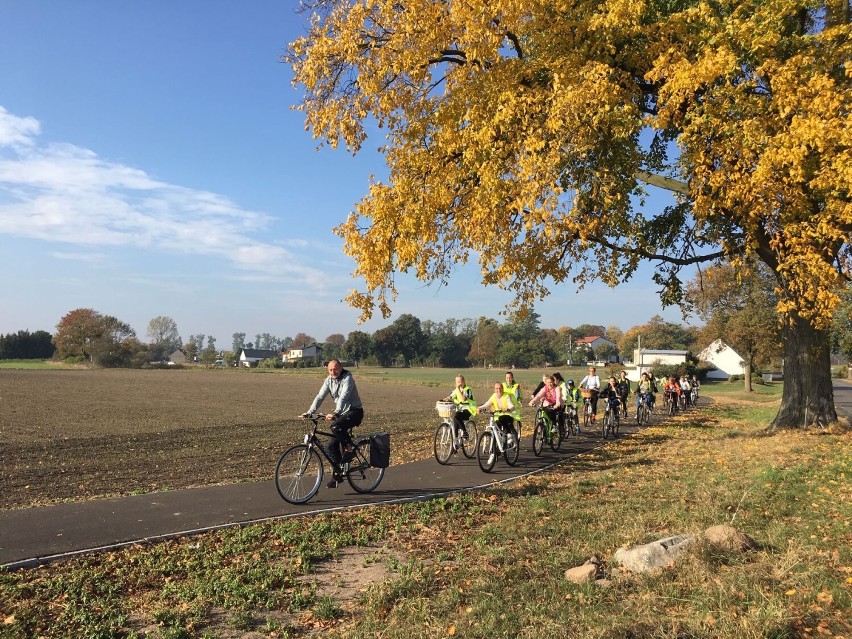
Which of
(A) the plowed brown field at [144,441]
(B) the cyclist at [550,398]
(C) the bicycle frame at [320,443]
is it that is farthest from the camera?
(B) the cyclist at [550,398]

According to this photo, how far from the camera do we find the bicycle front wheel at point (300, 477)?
844 cm

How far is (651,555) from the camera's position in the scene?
5.47 meters

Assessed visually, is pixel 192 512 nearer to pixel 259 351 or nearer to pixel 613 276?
pixel 613 276

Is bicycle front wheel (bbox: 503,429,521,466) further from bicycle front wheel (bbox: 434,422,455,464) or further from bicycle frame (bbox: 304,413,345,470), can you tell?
bicycle frame (bbox: 304,413,345,470)

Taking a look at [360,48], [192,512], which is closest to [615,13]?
[360,48]

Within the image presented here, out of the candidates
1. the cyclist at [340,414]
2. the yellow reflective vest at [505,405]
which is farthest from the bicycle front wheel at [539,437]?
the cyclist at [340,414]

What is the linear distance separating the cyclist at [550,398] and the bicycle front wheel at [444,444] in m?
2.66

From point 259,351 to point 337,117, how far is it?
554ft

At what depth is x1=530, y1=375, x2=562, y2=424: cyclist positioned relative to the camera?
14219 millimetres

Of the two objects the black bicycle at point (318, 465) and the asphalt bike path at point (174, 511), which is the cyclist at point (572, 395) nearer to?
the asphalt bike path at point (174, 511)

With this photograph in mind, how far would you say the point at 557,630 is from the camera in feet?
13.9

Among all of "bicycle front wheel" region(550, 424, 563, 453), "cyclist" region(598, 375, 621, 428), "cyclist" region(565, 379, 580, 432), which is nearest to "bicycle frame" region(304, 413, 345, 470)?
"bicycle front wheel" region(550, 424, 563, 453)

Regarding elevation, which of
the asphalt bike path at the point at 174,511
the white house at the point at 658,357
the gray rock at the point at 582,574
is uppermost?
the white house at the point at 658,357

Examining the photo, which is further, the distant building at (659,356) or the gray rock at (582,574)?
the distant building at (659,356)
